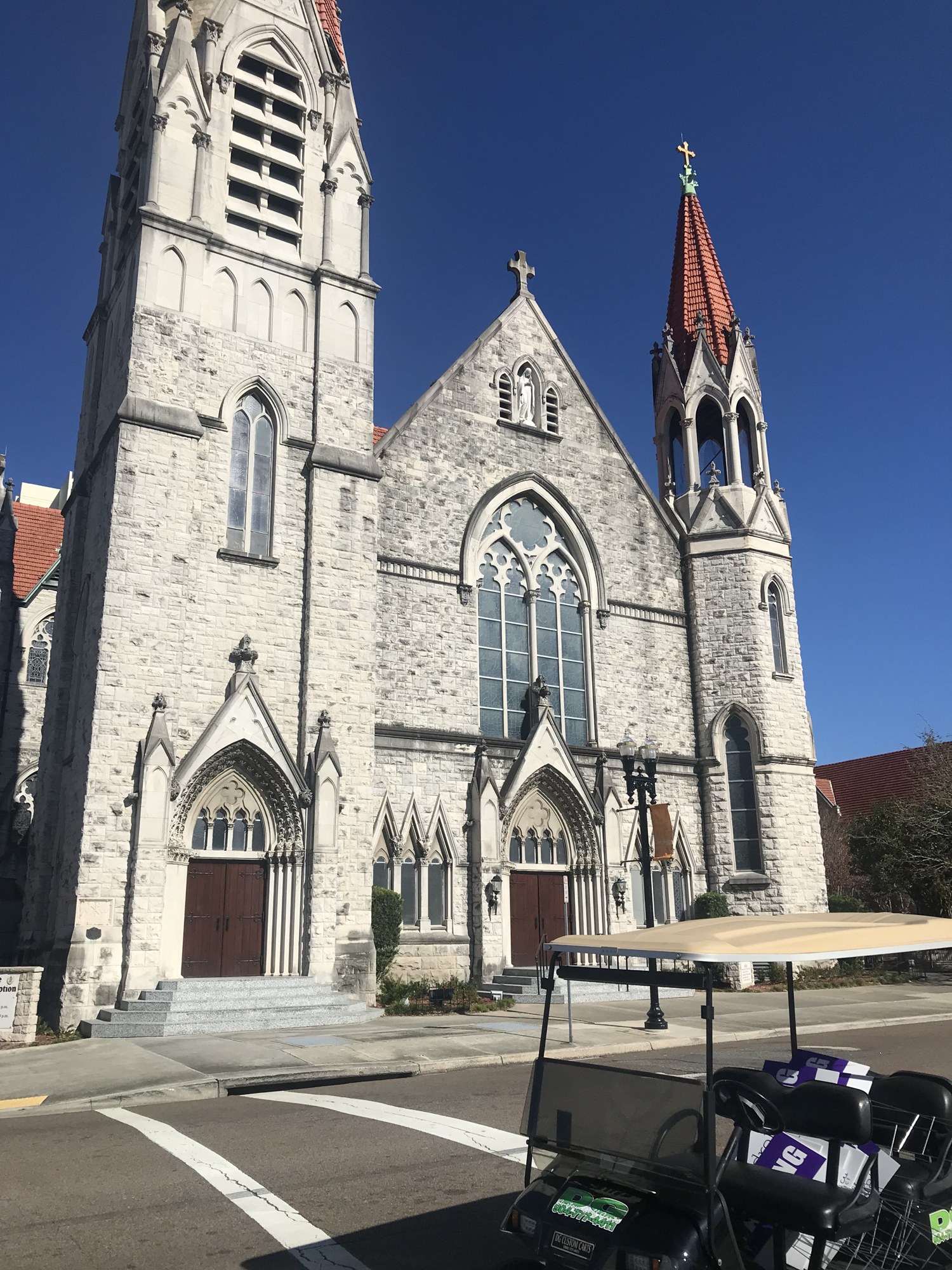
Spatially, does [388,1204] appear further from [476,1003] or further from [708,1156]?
[476,1003]

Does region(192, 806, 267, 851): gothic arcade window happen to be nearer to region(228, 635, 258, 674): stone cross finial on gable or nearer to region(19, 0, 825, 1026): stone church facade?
region(19, 0, 825, 1026): stone church facade

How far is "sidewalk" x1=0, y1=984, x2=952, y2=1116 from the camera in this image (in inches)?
414

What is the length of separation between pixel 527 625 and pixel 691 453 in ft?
24.9

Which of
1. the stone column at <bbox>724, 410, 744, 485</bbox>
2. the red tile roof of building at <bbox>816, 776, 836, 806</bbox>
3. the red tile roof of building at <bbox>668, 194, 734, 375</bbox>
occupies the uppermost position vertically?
the red tile roof of building at <bbox>668, 194, 734, 375</bbox>

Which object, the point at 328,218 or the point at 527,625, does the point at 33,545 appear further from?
the point at 527,625

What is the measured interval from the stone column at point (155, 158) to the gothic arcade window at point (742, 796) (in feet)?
56.1

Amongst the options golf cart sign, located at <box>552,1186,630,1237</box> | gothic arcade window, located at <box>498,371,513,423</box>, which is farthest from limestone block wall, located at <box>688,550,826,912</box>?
golf cart sign, located at <box>552,1186,630,1237</box>

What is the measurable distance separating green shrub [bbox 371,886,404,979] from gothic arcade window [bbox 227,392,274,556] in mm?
6923

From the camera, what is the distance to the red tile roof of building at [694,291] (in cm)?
2781

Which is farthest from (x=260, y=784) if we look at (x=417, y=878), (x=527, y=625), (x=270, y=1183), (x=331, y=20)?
(x=331, y=20)

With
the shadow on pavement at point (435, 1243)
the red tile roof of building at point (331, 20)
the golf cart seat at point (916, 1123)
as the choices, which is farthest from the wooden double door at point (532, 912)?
the red tile roof of building at point (331, 20)

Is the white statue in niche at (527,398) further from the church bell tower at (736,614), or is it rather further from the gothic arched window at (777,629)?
the gothic arched window at (777,629)

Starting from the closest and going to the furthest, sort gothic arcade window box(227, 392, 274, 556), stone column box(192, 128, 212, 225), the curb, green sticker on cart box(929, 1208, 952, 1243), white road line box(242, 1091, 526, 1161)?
green sticker on cart box(929, 1208, 952, 1243), white road line box(242, 1091, 526, 1161), the curb, gothic arcade window box(227, 392, 274, 556), stone column box(192, 128, 212, 225)

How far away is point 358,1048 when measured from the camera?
41.7 ft
